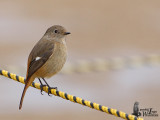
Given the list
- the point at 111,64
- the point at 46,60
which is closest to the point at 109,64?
the point at 111,64

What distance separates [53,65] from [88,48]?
7904 millimetres

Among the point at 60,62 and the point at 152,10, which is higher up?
the point at 60,62

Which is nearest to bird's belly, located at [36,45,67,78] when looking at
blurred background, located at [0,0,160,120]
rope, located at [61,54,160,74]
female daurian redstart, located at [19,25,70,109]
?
female daurian redstart, located at [19,25,70,109]

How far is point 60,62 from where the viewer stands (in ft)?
29.0

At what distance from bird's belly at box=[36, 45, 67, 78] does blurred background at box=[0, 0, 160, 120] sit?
3.66m

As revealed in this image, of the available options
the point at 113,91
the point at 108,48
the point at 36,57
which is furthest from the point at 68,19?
the point at 36,57

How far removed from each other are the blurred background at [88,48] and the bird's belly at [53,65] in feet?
12.0

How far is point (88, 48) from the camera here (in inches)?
659

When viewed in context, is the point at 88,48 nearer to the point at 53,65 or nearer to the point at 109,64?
the point at 109,64

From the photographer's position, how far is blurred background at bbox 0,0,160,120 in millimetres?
13234

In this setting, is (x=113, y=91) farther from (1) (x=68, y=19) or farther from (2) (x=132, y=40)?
(1) (x=68, y=19)

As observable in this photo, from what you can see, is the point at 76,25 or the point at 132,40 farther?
the point at 76,25

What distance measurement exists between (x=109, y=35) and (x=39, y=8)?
3.71 meters

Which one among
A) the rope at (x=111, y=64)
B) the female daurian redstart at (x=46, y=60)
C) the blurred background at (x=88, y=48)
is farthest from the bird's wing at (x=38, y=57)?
the rope at (x=111, y=64)
